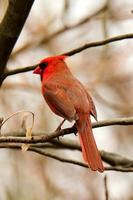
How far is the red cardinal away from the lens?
3.41 meters

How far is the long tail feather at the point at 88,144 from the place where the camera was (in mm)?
3231

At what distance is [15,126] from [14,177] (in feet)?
2.17

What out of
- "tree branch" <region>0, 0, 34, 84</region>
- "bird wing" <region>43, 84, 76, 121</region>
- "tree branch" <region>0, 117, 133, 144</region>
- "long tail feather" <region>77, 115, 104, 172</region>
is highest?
"tree branch" <region>0, 0, 34, 84</region>

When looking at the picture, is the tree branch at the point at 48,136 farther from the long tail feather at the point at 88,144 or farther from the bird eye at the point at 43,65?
the bird eye at the point at 43,65

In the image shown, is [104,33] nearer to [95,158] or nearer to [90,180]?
[90,180]

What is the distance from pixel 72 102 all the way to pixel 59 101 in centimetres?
7

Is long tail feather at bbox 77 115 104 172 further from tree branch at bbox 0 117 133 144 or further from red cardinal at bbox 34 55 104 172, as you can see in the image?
tree branch at bbox 0 117 133 144

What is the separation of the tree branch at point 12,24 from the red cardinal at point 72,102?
469 millimetres

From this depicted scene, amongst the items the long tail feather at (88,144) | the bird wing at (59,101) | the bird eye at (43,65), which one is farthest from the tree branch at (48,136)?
the bird eye at (43,65)

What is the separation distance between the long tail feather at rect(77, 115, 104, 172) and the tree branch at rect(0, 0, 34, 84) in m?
0.54

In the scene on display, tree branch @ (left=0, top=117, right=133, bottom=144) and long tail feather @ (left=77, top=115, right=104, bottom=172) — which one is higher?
tree branch @ (left=0, top=117, right=133, bottom=144)

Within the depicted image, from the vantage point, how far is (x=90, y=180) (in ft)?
24.5

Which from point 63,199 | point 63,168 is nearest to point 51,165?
point 63,168

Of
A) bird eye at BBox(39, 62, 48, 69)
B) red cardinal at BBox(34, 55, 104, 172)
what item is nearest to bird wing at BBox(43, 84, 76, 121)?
red cardinal at BBox(34, 55, 104, 172)
